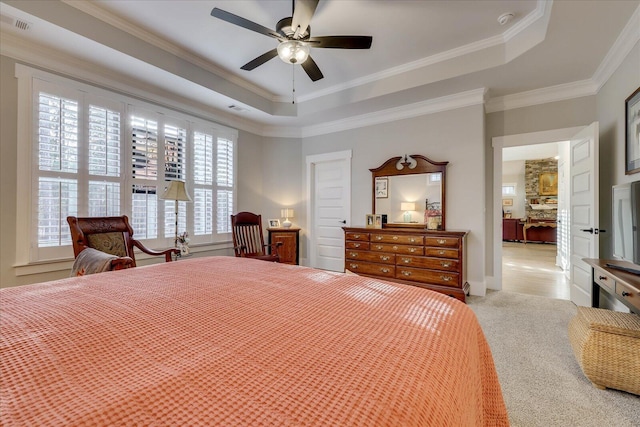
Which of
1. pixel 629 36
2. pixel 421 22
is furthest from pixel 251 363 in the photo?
pixel 629 36

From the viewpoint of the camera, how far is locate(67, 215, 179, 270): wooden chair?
8.43 feet

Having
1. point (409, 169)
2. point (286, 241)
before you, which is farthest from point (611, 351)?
point (286, 241)

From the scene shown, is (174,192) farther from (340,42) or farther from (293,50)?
(340,42)

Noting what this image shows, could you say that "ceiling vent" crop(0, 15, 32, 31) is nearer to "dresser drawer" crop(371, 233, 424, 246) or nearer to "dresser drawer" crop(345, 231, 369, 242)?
"dresser drawer" crop(345, 231, 369, 242)

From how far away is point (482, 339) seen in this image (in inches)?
44.7

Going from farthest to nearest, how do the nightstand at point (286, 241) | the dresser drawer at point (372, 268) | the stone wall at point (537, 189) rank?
the stone wall at point (537, 189) < the nightstand at point (286, 241) < the dresser drawer at point (372, 268)

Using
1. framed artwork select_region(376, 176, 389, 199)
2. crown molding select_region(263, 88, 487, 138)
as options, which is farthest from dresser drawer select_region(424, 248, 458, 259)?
crown molding select_region(263, 88, 487, 138)

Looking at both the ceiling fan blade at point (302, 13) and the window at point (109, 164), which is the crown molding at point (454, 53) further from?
the window at point (109, 164)

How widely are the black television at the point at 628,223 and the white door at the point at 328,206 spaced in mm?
3233

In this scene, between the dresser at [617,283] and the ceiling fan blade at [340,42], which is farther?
the ceiling fan blade at [340,42]

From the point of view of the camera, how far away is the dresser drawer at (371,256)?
3.88m

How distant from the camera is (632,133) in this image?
8.09 ft

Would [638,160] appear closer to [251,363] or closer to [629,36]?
[629,36]

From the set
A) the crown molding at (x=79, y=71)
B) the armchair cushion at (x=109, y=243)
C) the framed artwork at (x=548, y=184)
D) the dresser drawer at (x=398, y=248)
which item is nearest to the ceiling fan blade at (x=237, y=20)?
the crown molding at (x=79, y=71)
